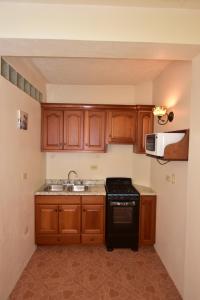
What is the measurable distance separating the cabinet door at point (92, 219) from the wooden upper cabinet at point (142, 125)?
119 cm

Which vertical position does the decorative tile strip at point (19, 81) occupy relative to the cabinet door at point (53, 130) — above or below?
above

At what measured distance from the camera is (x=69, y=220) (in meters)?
3.36

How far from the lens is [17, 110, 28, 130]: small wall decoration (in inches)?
97.5

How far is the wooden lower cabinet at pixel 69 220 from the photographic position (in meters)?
3.32

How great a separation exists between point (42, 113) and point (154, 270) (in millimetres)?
2893

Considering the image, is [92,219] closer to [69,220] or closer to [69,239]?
[69,220]

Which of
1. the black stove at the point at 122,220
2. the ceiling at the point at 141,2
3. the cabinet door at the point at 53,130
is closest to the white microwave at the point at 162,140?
the ceiling at the point at 141,2

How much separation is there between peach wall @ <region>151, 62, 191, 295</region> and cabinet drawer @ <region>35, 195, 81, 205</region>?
1280 mm

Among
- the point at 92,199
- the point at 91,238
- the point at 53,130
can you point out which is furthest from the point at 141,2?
the point at 91,238

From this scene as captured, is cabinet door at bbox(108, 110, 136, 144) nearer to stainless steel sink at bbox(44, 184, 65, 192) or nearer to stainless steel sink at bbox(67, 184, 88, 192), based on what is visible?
stainless steel sink at bbox(67, 184, 88, 192)

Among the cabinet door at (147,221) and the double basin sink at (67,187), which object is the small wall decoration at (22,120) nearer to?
the double basin sink at (67,187)

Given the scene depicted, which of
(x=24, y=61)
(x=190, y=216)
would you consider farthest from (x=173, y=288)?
(x=24, y=61)

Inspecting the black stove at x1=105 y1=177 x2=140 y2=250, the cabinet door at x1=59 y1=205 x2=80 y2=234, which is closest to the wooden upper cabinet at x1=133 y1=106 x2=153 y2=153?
the black stove at x1=105 y1=177 x2=140 y2=250

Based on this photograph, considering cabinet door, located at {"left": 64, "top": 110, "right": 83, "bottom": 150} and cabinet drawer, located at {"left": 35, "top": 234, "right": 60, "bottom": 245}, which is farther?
cabinet door, located at {"left": 64, "top": 110, "right": 83, "bottom": 150}
